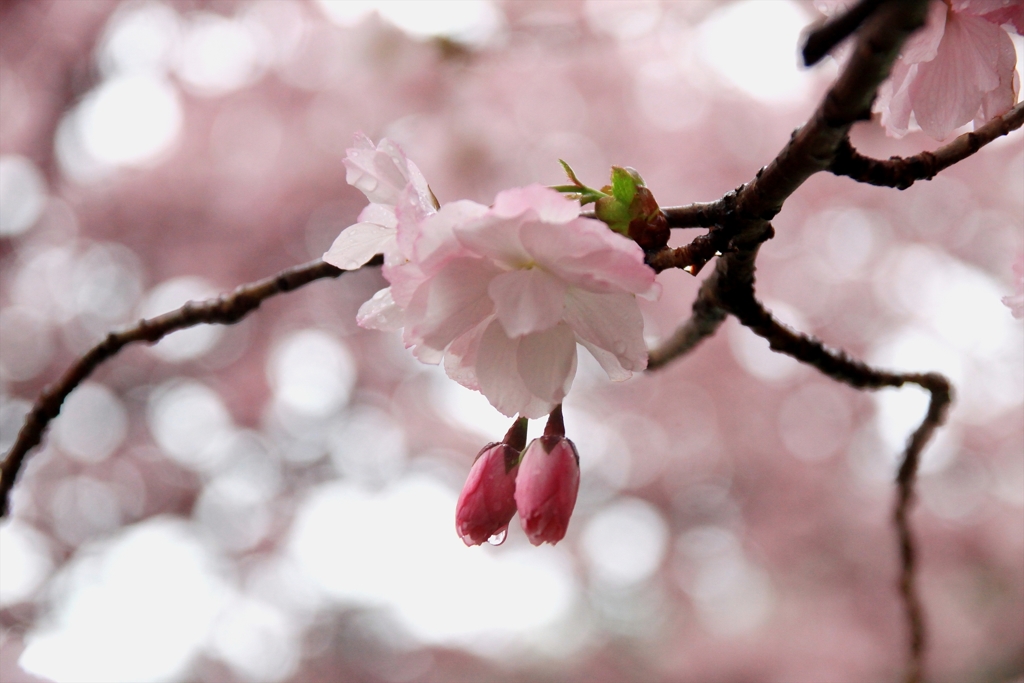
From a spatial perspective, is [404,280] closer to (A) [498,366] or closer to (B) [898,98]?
(A) [498,366]

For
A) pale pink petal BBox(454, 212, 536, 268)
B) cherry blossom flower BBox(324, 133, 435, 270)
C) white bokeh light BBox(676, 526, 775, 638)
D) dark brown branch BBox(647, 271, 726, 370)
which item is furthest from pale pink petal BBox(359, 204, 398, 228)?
white bokeh light BBox(676, 526, 775, 638)

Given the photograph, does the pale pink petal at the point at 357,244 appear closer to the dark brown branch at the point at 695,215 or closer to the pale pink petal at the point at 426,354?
the pale pink petal at the point at 426,354

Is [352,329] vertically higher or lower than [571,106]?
lower

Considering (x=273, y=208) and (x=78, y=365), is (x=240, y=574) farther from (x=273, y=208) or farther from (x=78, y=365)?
(x=78, y=365)

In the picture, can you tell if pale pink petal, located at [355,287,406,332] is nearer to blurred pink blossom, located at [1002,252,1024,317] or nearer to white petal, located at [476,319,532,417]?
white petal, located at [476,319,532,417]

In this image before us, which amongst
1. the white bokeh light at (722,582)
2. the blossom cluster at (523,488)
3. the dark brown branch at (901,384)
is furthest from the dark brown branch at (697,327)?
the white bokeh light at (722,582)

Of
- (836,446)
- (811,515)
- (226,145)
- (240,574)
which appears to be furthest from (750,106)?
(240,574)
